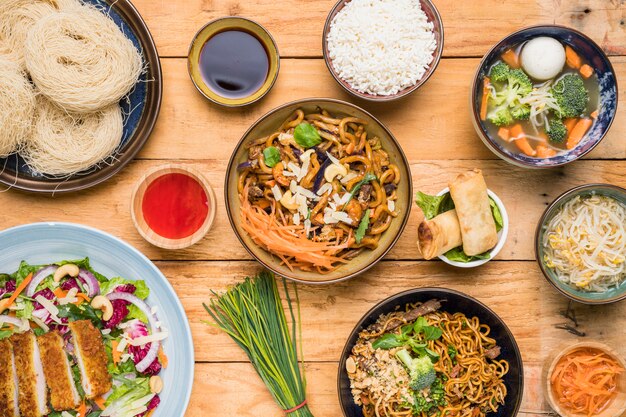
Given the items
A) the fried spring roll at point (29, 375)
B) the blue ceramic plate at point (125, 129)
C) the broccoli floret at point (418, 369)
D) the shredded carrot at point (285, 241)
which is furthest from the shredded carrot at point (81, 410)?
the broccoli floret at point (418, 369)

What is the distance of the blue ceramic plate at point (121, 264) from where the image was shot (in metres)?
2.85

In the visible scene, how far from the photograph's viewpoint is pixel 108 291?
114 inches

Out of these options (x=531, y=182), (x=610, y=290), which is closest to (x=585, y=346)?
(x=610, y=290)

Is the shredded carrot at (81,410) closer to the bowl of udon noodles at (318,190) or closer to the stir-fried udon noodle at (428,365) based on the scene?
the bowl of udon noodles at (318,190)

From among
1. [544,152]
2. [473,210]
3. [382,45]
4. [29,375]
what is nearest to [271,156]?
[382,45]

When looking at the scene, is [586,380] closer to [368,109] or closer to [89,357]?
[368,109]

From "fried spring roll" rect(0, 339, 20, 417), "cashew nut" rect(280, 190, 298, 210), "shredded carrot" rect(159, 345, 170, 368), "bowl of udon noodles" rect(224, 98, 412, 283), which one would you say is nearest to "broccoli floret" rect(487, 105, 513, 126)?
"bowl of udon noodles" rect(224, 98, 412, 283)

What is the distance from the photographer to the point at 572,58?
2.83 meters

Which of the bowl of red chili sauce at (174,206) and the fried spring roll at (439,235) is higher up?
the bowl of red chili sauce at (174,206)

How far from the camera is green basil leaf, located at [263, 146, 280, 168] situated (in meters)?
2.77

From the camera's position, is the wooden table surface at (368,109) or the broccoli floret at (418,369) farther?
the wooden table surface at (368,109)

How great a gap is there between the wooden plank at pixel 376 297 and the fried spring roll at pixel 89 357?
0.45m

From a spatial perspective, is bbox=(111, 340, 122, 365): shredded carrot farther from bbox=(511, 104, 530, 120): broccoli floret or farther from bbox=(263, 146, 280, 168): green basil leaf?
bbox=(511, 104, 530, 120): broccoli floret

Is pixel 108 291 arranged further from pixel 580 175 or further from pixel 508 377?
pixel 580 175
